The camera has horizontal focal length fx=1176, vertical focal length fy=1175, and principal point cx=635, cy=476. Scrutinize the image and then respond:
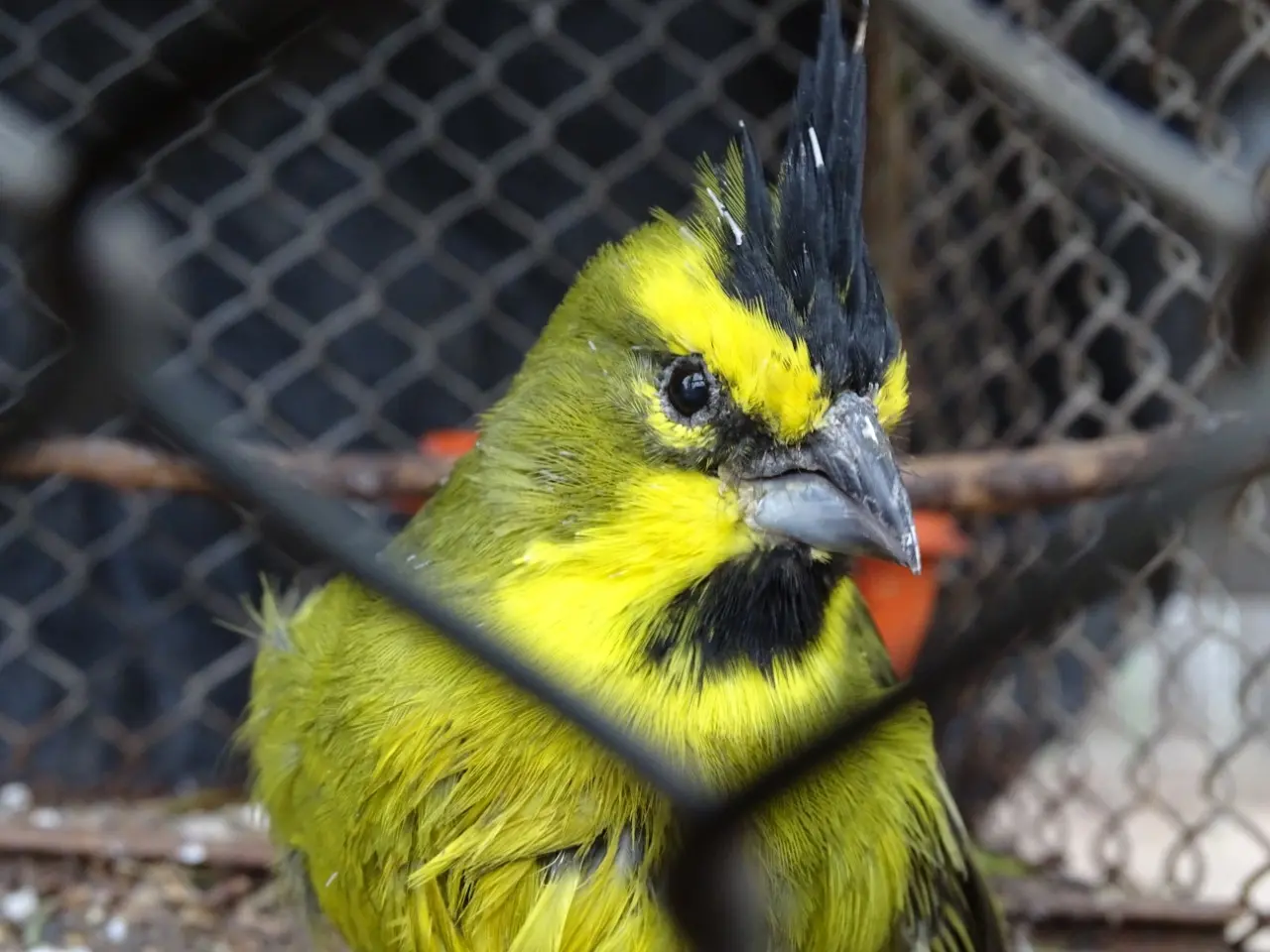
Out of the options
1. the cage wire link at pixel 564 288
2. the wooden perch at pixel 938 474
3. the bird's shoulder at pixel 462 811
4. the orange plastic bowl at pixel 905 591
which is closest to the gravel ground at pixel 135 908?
the cage wire link at pixel 564 288

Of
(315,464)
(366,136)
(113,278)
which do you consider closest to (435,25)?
(366,136)

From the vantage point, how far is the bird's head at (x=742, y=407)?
825 millimetres

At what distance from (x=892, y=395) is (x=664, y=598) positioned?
0.24 meters

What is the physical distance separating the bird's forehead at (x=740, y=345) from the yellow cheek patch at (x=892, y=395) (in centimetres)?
8

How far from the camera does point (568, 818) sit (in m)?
0.88

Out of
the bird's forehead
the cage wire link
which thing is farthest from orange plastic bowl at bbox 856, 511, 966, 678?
the bird's forehead

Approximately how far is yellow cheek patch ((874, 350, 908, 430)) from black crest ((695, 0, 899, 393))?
14 mm

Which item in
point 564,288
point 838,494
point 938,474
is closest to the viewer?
point 838,494

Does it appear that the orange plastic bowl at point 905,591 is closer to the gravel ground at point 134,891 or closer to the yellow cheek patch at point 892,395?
the yellow cheek patch at point 892,395

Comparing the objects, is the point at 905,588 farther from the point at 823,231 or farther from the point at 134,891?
the point at 134,891

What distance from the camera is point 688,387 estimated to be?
0.86 metres

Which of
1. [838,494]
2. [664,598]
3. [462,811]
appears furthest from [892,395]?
[462,811]

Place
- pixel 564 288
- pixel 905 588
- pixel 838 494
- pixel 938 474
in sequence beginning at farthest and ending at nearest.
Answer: pixel 564 288 → pixel 905 588 → pixel 938 474 → pixel 838 494

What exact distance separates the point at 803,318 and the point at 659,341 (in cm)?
12
